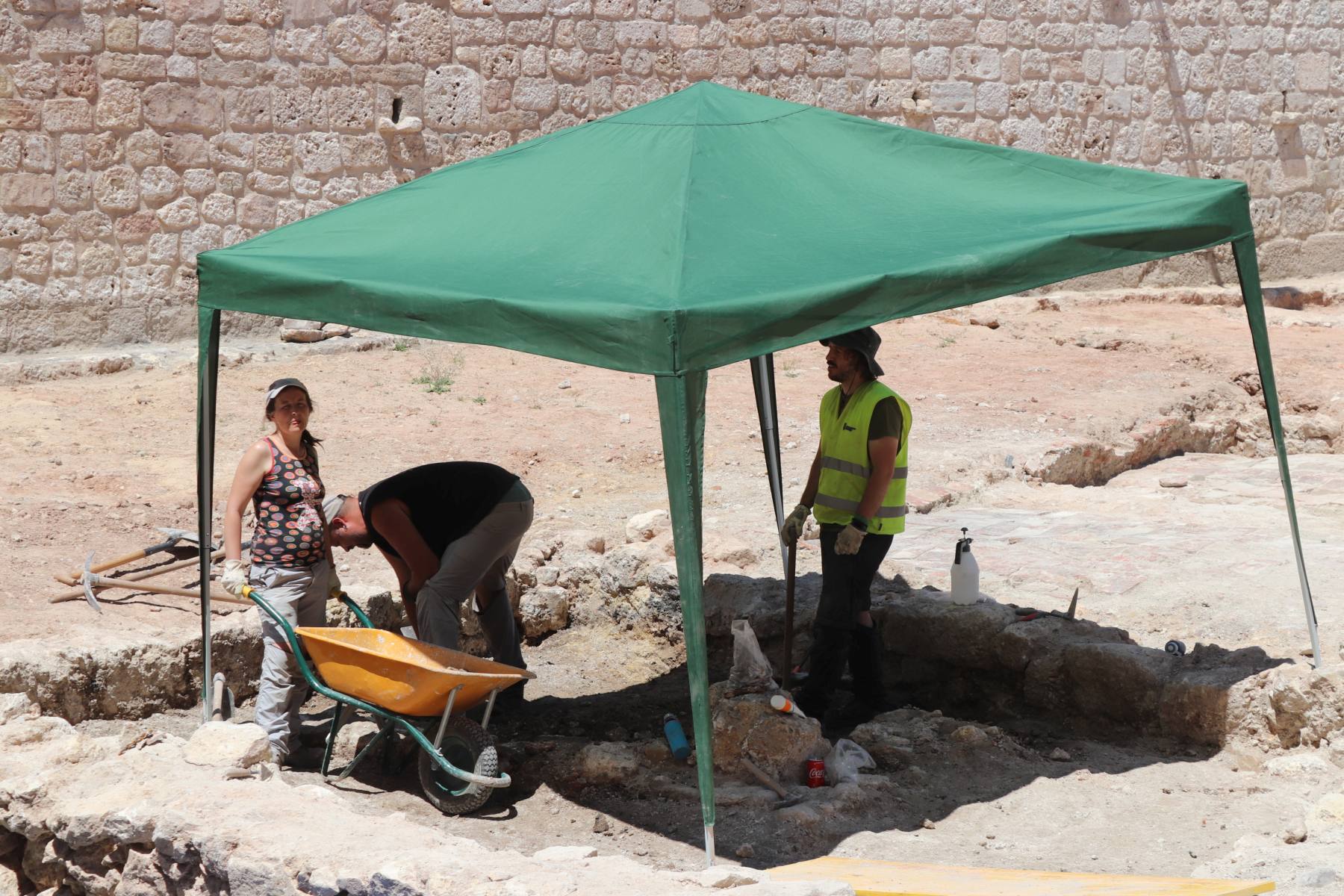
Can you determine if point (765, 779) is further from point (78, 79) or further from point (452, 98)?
point (452, 98)

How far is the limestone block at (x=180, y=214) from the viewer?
11.6 metres

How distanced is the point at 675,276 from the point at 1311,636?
289cm

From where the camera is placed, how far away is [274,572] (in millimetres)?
5344

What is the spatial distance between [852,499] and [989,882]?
2108 millimetres

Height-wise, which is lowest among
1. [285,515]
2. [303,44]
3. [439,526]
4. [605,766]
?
[605,766]

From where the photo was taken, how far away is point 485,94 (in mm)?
12891

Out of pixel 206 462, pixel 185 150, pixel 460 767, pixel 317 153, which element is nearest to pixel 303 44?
pixel 317 153

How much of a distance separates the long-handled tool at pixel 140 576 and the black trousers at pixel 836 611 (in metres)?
2.83

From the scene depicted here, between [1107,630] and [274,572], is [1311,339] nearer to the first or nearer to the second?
[1107,630]

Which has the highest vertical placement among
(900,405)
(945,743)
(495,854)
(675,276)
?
(675,276)

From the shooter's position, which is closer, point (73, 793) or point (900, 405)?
point (73, 793)

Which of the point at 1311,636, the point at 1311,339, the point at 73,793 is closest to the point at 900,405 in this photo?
the point at 1311,636

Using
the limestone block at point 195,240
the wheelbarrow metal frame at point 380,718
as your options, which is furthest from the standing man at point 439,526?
the limestone block at point 195,240

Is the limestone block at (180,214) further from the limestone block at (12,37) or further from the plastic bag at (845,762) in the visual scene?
the plastic bag at (845,762)
